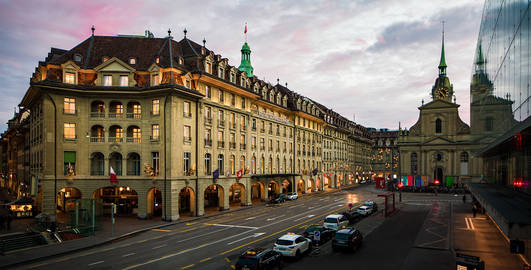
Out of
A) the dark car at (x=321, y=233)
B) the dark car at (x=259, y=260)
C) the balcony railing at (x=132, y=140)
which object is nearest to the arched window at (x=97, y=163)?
the balcony railing at (x=132, y=140)

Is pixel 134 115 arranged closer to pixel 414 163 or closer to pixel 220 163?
pixel 220 163

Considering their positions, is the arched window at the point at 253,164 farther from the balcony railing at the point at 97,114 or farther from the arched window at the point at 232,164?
the balcony railing at the point at 97,114

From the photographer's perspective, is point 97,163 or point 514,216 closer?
point 514,216

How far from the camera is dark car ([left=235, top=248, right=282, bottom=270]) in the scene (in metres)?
20.3

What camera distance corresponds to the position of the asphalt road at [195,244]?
2394cm

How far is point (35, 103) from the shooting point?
4772 cm

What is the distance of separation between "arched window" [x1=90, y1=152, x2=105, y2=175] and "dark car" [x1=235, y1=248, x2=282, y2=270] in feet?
97.1

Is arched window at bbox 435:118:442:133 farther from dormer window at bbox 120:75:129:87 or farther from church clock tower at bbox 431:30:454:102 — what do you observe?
dormer window at bbox 120:75:129:87

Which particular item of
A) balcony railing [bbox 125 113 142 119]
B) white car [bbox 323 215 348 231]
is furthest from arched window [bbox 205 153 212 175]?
white car [bbox 323 215 348 231]

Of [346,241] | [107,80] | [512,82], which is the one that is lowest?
[346,241]

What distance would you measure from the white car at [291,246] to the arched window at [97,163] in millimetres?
28727

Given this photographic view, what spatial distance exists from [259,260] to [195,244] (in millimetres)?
10869

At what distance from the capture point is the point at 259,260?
20359 mm

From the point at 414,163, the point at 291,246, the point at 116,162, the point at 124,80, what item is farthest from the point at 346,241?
the point at 414,163
